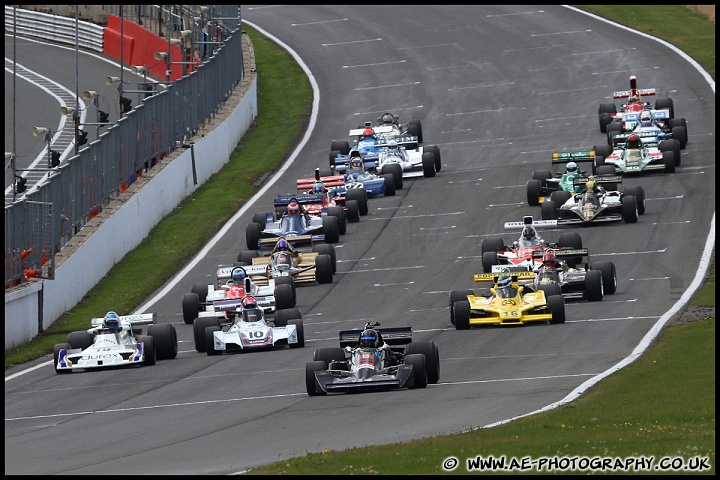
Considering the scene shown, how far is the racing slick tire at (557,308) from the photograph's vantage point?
3034 cm

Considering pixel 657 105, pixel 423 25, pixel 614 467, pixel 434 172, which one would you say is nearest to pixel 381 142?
pixel 434 172

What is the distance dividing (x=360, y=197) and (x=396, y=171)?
3.67m

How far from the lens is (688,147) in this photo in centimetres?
5088

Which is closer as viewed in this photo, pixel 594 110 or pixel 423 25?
pixel 594 110

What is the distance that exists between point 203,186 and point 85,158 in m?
11.1

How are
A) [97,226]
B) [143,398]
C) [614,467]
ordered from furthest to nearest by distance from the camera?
[97,226], [143,398], [614,467]

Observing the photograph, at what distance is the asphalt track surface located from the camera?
70.7ft

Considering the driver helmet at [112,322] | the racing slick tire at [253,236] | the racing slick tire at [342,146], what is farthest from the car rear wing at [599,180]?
the driver helmet at [112,322]

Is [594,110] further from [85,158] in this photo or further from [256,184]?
[85,158]

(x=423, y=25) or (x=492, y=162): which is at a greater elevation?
(x=423, y=25)

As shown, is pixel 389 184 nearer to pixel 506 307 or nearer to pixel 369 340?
pixel 506 307

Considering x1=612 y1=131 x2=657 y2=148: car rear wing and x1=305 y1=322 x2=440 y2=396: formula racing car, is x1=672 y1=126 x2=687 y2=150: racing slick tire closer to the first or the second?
x1=612 y1=131 x2=657 y2=148: car rear wing

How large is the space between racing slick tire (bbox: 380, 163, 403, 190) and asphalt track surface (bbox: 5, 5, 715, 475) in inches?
12.0

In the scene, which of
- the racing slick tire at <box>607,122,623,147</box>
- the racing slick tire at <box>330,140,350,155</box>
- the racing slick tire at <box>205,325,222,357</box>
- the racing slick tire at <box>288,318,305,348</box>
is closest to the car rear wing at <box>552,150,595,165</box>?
the racing slick tire at <box>607,122,623,147</box>
